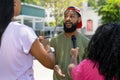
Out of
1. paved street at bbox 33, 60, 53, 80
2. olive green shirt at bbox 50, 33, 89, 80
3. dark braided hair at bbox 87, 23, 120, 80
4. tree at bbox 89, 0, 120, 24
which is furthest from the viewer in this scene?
tree at bbox 89, 0, 120, 24

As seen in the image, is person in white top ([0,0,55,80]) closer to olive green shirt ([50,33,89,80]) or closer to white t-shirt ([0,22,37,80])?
white t-shirt ([0,22,37,80])

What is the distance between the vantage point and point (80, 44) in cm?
433

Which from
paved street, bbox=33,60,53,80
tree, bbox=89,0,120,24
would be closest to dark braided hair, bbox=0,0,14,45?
paved street, bbox=33,60,53,80

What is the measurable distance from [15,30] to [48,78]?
271 inches

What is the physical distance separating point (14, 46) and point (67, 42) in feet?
5.31

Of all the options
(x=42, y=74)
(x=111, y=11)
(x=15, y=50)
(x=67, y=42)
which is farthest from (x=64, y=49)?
(x=111, y=11)

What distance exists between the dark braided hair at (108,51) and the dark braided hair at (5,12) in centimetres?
65

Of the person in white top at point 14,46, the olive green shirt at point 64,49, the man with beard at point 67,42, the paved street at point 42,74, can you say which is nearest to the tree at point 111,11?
the paved street at point 42,74

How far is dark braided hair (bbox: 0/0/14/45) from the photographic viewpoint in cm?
280

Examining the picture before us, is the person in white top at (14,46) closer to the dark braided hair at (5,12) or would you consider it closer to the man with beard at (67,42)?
the dark braided hair at (5,12)

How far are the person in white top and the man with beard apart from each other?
1.41 m

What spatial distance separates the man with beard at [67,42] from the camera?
4277 millimetres

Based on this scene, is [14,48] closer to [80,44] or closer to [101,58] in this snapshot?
[101,58]

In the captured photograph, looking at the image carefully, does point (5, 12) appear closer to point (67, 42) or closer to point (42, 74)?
point (67, 42)
